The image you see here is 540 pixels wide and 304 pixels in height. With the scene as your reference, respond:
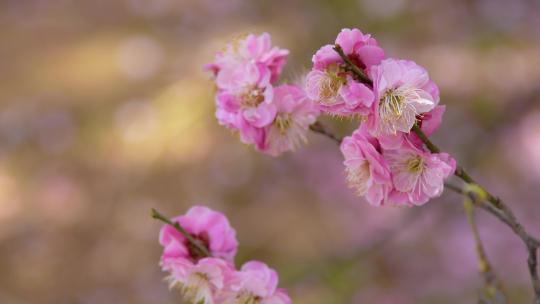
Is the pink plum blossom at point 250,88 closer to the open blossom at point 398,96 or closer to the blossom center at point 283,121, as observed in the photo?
the blossom center at point 283,121

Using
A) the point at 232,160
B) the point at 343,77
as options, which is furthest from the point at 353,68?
the point at 232,160

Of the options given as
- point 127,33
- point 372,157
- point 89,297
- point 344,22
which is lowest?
point 372,157

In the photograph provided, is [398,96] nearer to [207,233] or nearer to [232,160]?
[207,233]

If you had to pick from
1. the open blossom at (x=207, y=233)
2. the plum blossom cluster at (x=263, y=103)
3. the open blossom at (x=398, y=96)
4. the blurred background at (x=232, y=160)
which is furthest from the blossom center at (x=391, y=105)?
the blurred background at (x=232, y=160)

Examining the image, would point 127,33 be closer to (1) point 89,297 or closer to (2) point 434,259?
(1) point 89,297

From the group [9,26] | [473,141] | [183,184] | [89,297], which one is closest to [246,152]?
[183,184]

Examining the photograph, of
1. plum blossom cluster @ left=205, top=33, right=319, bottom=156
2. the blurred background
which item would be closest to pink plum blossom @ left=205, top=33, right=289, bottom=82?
plum blossom cluster @ left=205, top=33, right=319, bottom=156

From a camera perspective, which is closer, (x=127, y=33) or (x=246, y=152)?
(x=246, y=152)

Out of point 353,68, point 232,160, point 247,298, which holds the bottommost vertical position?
point 247,298
